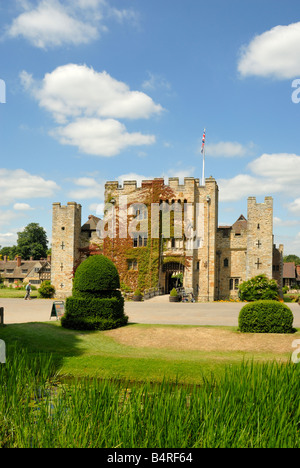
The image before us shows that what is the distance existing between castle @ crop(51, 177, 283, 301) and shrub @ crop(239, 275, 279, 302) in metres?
3.13

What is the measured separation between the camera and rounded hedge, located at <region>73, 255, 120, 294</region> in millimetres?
16812

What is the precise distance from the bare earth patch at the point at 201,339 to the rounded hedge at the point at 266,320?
21.3 inches

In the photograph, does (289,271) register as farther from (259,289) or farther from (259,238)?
(259,289)

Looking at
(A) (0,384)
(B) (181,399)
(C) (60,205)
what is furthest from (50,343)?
(C) (60,205)

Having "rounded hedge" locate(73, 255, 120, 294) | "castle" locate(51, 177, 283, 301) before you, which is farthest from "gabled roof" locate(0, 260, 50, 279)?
"rounded hedge" locate(73, 255, 120, 294)

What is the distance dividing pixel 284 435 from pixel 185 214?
33298mm

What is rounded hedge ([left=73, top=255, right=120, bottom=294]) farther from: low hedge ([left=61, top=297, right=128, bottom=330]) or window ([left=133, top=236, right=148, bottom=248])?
window ([left=133, top=236, right=148, bottom=248])

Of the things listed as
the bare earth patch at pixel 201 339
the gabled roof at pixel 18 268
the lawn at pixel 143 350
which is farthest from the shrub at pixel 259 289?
the gabled roof at pixel 18 268

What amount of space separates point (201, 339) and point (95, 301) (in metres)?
4.84

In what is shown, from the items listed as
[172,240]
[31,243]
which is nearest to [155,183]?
[172,240]

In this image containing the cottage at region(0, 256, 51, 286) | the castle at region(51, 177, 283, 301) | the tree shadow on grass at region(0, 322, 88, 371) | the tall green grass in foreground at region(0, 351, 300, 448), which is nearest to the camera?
the tall green grass in foreground at region(0, 351, 300, 448)

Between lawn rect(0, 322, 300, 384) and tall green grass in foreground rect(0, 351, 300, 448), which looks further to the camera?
lawn rect(0, 322, 300, 384)

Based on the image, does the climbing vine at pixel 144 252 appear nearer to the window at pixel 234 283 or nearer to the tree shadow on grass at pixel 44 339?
the window at pixel 234 283
